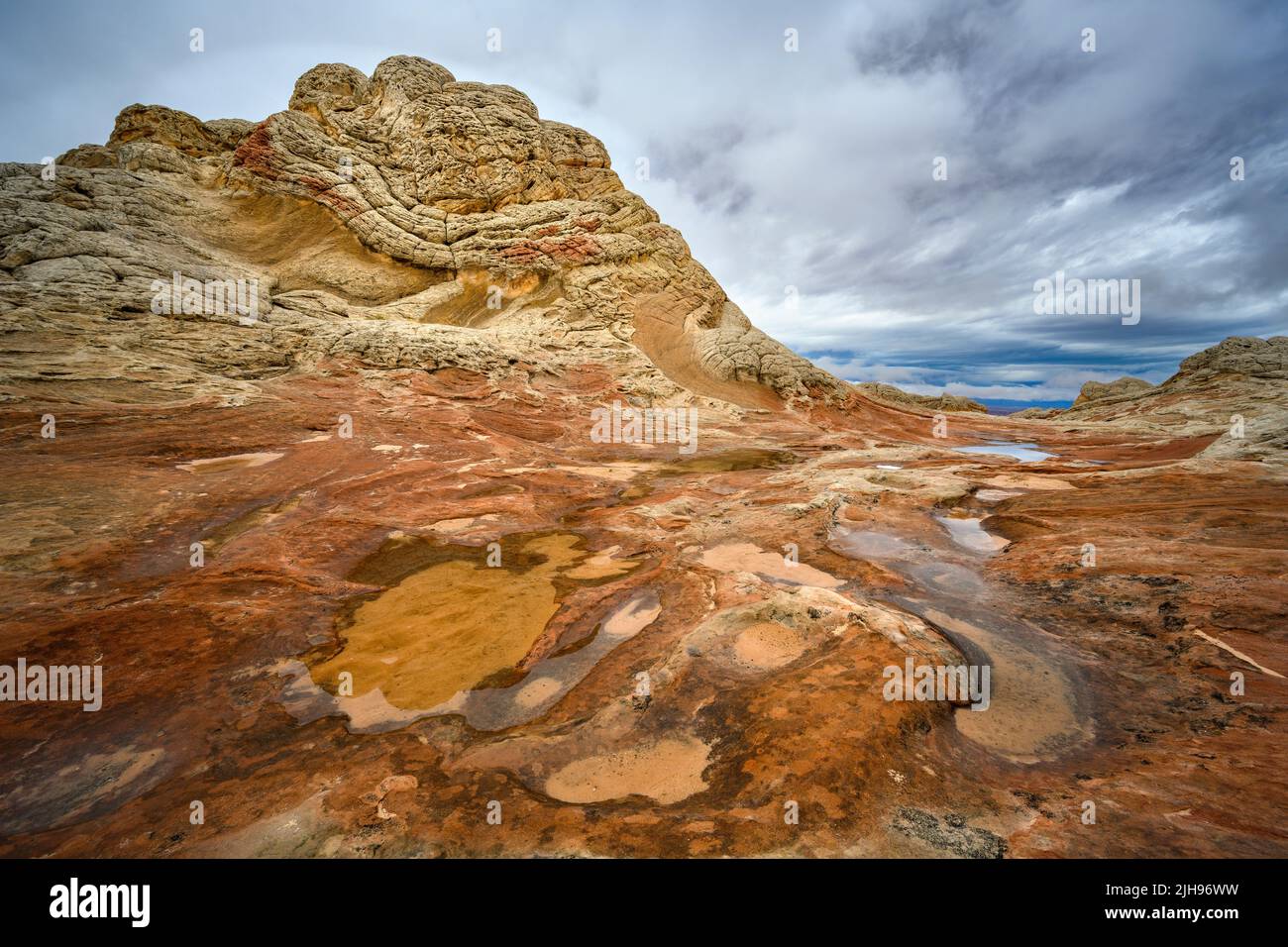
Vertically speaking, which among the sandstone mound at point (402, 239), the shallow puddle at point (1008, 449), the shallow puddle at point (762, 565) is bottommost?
the shallow puddle at point (762, 565)

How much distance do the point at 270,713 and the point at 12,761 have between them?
1.74 meters

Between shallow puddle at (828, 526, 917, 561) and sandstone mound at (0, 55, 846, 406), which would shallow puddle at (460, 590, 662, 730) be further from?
sandstone mound at (0, 55, 846, 406)

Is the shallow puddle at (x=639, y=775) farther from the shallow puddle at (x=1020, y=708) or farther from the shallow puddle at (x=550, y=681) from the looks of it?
the shallow puddle at (x=1020, y=708)

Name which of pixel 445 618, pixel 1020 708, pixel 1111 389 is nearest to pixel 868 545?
pixel 1020 708

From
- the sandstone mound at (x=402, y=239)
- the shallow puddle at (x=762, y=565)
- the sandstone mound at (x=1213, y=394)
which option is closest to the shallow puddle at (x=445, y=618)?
the shallow puddle at (x=762, y=565)

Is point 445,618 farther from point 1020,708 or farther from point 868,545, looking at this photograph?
point 868,545

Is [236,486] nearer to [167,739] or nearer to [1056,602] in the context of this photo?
[167,739]

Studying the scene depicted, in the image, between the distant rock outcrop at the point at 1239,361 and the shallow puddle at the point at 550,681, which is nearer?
the shallow puddle at the point at 550,681

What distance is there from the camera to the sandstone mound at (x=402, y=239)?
56.5 ft

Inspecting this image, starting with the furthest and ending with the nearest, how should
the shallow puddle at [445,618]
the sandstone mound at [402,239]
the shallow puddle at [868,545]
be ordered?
the sandstone mound at [402,239] < the shallow puddle at [868,545] < the shallow puddle at [445,618]

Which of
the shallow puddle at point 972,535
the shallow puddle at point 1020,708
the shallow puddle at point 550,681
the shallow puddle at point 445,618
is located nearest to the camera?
the shallow puddle at point 1020,708

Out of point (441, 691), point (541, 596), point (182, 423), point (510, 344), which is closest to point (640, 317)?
point (510, 344)

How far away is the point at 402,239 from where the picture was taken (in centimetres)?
2442

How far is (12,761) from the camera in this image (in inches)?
156
